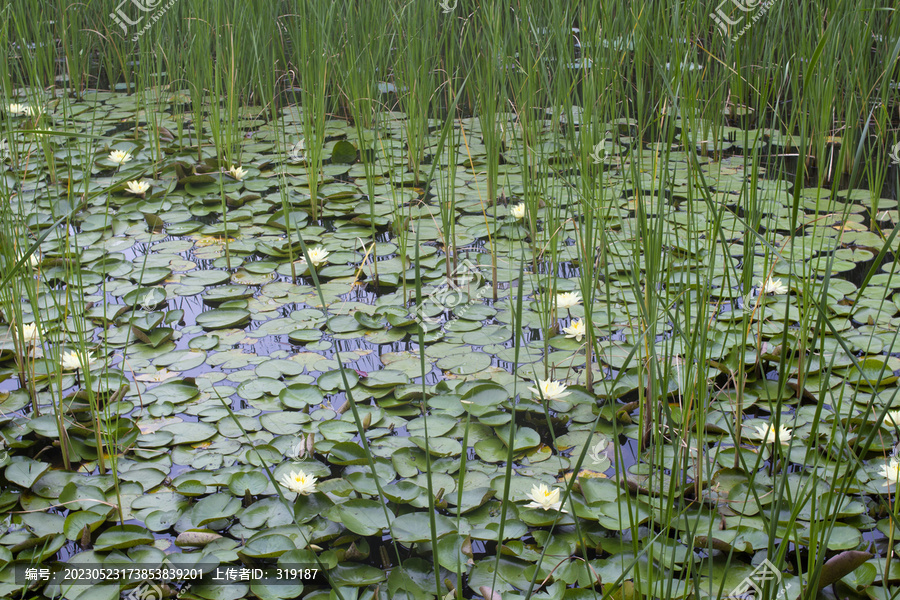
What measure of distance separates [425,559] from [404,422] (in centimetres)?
36

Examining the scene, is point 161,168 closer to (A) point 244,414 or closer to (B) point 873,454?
(A) point 244,414

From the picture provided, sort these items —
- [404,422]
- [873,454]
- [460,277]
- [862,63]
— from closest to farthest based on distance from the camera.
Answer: [873,454] → [404,422] → [460,277] → [862,63]

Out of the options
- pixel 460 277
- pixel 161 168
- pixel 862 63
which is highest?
pixel 862 63

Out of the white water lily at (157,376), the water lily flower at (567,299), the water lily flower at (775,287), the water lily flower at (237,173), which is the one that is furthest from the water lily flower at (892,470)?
the water lily flower at (237,173)

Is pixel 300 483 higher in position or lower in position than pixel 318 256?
lower

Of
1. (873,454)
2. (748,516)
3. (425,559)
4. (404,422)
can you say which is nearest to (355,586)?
(425,559)

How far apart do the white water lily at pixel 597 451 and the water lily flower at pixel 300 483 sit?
1.74 ft

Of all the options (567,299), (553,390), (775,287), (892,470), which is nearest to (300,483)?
(553,390)

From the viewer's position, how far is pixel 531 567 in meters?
1.08

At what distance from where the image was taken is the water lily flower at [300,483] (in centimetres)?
118

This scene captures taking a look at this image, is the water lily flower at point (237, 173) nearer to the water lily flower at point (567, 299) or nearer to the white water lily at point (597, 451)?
the water lily flower at point (567, 299)

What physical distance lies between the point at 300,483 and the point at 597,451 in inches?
22.4

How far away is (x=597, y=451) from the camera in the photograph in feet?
4.32

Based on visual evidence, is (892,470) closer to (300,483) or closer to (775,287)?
(775,287)
